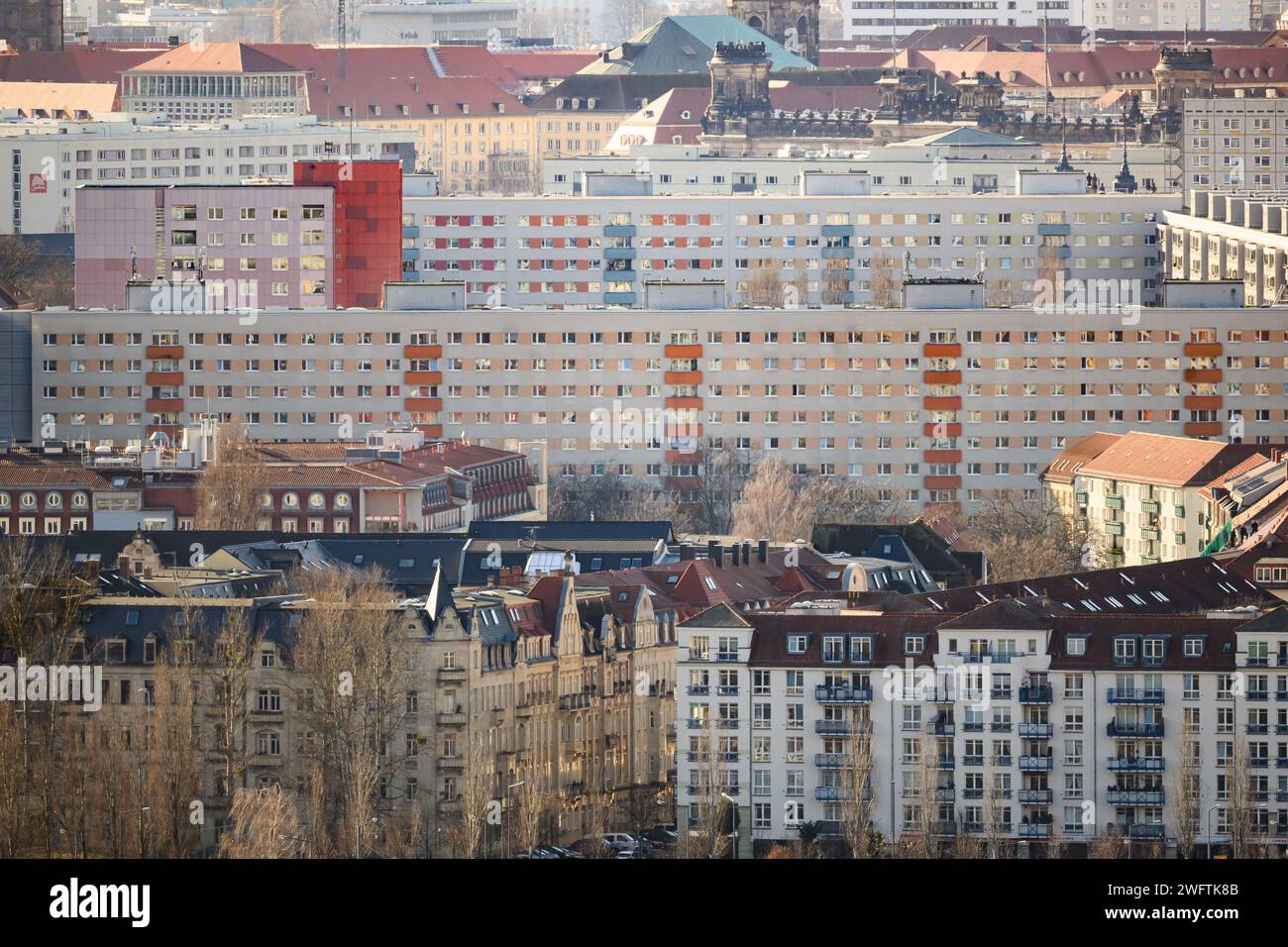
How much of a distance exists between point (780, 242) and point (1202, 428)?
99.5 feet

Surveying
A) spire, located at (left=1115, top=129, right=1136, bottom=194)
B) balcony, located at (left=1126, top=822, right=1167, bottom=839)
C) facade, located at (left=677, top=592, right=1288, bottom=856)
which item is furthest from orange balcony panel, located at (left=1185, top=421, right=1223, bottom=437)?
balcony, located at (left=1126, top=822, right=1167, bottom=839)

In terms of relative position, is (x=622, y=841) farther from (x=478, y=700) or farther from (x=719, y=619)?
(x=719, y=619)

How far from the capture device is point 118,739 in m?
42.8

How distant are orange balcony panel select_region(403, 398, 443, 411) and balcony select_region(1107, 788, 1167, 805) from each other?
139ft

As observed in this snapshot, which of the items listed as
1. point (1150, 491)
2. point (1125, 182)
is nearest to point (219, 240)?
point (1150, 491)

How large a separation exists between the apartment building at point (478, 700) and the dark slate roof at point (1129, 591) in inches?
186

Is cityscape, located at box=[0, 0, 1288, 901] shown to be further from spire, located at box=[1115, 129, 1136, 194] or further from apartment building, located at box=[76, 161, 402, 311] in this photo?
spire, located at box=[1115, 129, 1136, 194]

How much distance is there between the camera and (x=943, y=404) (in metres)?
84.9

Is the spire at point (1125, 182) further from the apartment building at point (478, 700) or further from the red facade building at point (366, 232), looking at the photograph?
the apartment building at point (478, 700)

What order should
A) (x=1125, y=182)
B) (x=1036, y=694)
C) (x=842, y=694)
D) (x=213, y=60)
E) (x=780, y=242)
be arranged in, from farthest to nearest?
1. (x=213, y=60)
2. (x=1125, y=182)
3. (x=780, y=242)
4. (x=842, y=694)
5. (x=1036, y=694)

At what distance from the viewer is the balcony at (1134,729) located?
148 ft
